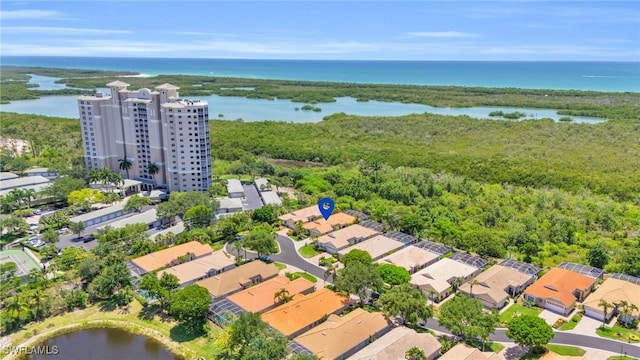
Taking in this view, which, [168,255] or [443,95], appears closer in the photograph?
[168,255]

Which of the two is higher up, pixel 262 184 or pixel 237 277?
pixel 262 184

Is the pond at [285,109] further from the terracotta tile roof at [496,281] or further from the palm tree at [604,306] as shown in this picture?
the palm tree at [604,306]

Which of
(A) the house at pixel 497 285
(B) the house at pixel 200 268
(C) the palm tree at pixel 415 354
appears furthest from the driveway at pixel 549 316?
(B) the house at pixel 200 268

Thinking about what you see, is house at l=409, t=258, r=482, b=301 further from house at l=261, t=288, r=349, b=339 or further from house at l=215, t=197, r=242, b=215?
house at l=215, t=197, r=242, b=215

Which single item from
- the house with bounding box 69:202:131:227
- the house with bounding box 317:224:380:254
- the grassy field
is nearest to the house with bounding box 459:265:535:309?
the house with bounding box 317:224:380:254

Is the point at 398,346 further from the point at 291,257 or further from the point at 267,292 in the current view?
the point at 291,257

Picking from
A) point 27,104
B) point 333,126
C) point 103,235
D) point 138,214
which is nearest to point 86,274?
point 103,235

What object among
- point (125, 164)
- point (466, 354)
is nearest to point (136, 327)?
point (466, 354)

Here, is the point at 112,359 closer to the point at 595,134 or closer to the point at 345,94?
the point at 595,134
